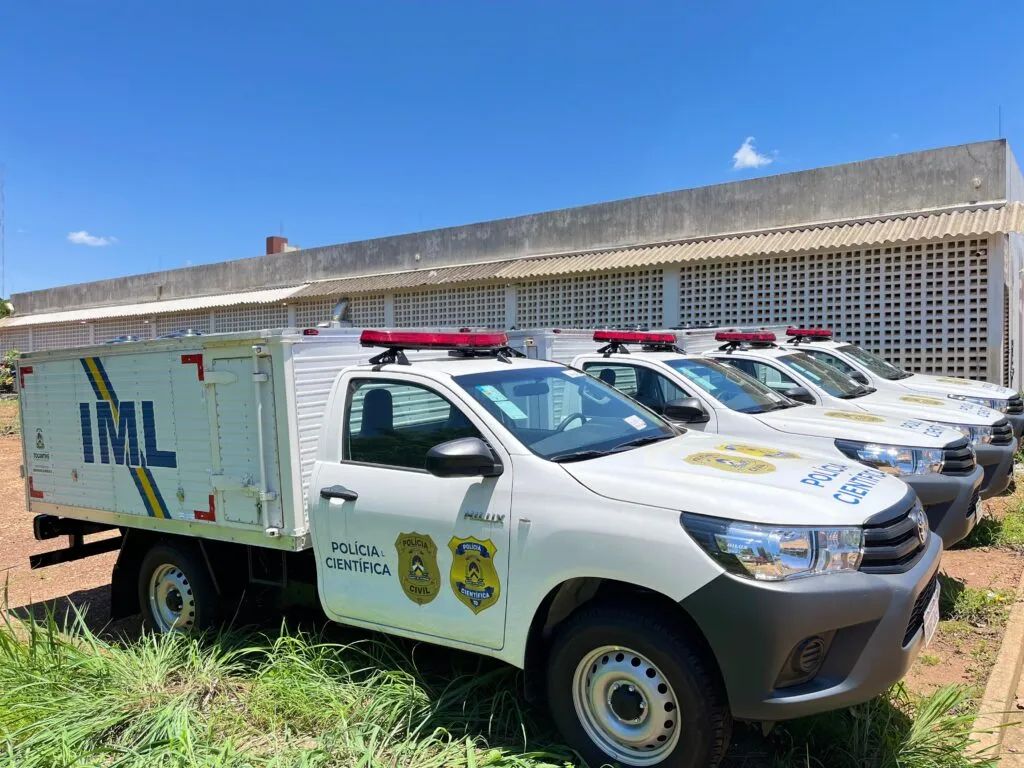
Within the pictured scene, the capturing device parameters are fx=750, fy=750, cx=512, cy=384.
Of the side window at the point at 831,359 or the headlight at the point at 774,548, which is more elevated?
the side window at the point at 831,359

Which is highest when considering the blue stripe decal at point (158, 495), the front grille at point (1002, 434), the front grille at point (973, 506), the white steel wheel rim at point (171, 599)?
the blue stripe decal at point (158, 495)

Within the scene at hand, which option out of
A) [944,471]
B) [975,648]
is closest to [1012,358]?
[944,471]

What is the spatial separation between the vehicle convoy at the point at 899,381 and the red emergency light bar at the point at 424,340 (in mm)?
5725

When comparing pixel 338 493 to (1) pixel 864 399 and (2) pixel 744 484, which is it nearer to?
(2) pixel 744 484

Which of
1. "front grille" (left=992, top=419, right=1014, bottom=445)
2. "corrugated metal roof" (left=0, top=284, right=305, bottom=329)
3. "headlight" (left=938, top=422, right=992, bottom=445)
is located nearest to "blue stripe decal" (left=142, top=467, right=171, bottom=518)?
"headlight" (left=938, top=422, right=992, bottom=445)

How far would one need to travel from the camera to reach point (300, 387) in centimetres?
423

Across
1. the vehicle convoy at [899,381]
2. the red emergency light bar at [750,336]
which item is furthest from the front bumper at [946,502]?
the vehicle convoy at [899,381]

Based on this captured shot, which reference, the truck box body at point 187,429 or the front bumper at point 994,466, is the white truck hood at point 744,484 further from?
the front bumper at point 994,466

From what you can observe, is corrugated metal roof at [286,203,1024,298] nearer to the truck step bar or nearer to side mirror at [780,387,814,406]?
side mirror at [780,387,814,406]

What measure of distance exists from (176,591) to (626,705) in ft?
10.8

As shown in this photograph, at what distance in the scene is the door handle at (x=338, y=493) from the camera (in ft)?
12.5

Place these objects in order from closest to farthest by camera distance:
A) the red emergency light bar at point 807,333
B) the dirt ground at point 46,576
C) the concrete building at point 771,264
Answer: the dirt ground at point 46,576 < the red emergency light bar at point 807,333 < the concrete building at point 771,264

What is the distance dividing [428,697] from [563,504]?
1.29m

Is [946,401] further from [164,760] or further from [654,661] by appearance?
[164,760]
